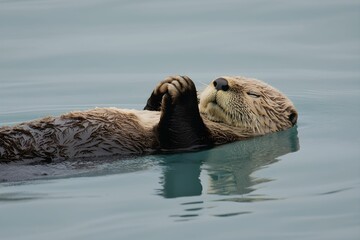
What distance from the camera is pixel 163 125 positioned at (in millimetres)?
8523

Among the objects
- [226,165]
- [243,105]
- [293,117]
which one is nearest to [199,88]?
[293,117]

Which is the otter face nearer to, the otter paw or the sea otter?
the sea otter

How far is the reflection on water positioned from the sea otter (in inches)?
4.3

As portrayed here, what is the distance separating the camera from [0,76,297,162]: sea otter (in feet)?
27.1

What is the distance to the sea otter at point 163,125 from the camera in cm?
826

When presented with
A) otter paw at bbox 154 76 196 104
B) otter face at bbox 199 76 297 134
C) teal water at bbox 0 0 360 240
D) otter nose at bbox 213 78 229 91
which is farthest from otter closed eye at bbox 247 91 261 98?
→ otter paw at bbox 154 76 196 104

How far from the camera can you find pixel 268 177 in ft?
26.7

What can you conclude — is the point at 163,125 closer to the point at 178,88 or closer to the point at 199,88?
the point at 178,88

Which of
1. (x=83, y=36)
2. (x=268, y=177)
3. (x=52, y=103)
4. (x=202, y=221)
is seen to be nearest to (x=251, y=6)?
(x=83, y=36)

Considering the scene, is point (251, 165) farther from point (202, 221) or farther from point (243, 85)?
point (202, 221)

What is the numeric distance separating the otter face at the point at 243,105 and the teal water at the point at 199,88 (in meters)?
0.16

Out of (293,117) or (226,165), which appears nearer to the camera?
(226,165)

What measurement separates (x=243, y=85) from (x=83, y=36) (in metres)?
4.26

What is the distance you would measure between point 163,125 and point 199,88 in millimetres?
2866
